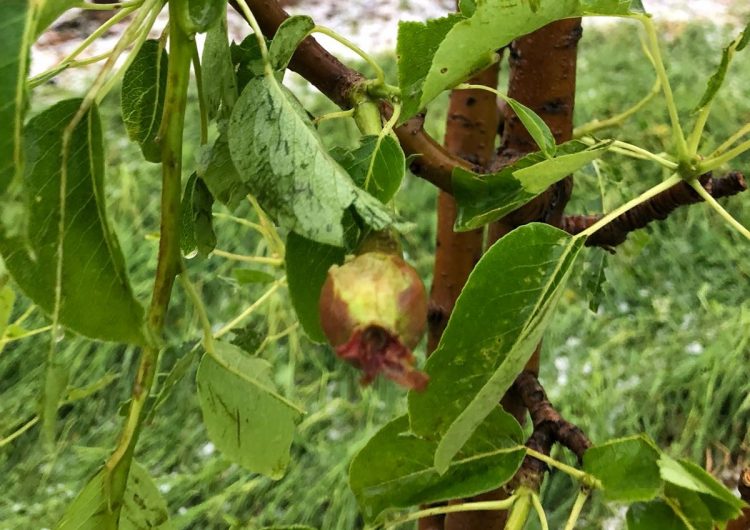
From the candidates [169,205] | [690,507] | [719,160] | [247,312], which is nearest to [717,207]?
[719,160]

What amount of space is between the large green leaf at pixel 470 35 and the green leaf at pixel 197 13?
0.07 metres

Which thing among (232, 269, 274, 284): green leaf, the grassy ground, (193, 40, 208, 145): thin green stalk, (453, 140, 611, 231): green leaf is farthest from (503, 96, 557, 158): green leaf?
the grassy ground

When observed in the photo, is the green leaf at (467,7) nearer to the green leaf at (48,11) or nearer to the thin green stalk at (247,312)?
the green leaf at (48,11)

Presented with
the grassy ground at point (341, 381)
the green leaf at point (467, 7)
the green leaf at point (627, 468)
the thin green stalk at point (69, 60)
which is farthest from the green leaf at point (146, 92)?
the grassy ground at point (341, 381)

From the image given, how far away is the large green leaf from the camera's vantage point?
228mm

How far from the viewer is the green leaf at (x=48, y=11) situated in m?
0.19

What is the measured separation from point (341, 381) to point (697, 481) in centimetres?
111

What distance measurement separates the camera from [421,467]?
1.07ft

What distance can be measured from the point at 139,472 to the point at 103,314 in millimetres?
130

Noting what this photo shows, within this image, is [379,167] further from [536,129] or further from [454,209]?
[454,209]

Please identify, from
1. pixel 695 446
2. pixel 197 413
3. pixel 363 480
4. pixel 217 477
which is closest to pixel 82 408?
pixel 197 413

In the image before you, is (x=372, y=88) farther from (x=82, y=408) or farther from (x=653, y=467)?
(x=82, y=408)

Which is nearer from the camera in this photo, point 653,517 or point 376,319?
point 376,319

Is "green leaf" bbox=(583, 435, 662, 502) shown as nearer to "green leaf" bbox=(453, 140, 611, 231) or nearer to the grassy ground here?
"green leaf" bbox=(453, 140, 611, 231)
